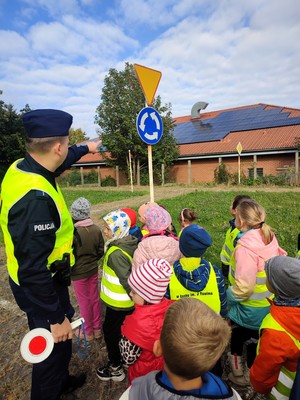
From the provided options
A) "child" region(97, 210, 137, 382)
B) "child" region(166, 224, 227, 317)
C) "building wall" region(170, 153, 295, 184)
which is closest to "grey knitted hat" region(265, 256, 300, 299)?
"child" region(166, 224, 227, 317)

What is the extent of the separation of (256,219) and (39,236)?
1976 millimetres

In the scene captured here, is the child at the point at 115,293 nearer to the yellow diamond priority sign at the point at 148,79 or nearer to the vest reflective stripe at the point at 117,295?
the vest reflective stripe at the point at 117,295

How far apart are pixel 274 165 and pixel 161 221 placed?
755 inches

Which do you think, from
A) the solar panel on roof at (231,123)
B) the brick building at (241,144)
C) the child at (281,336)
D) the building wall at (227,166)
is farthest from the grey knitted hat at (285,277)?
the solar panel on roof at (231,123)

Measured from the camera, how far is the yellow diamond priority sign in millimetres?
3674

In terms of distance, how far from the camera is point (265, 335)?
5.24 ft

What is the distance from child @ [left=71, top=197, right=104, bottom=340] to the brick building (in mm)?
16547

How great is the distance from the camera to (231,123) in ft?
81.9

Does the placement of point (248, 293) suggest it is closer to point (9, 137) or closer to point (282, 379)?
point (282, 379)

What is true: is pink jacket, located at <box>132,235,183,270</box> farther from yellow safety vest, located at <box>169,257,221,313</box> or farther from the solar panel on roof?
the solar panel on roof

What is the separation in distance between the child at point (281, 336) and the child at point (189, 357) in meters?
0.48

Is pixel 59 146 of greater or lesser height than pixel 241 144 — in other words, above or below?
below

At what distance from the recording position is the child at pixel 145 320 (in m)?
1.75

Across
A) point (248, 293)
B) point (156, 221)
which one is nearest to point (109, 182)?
point (156, 221)
